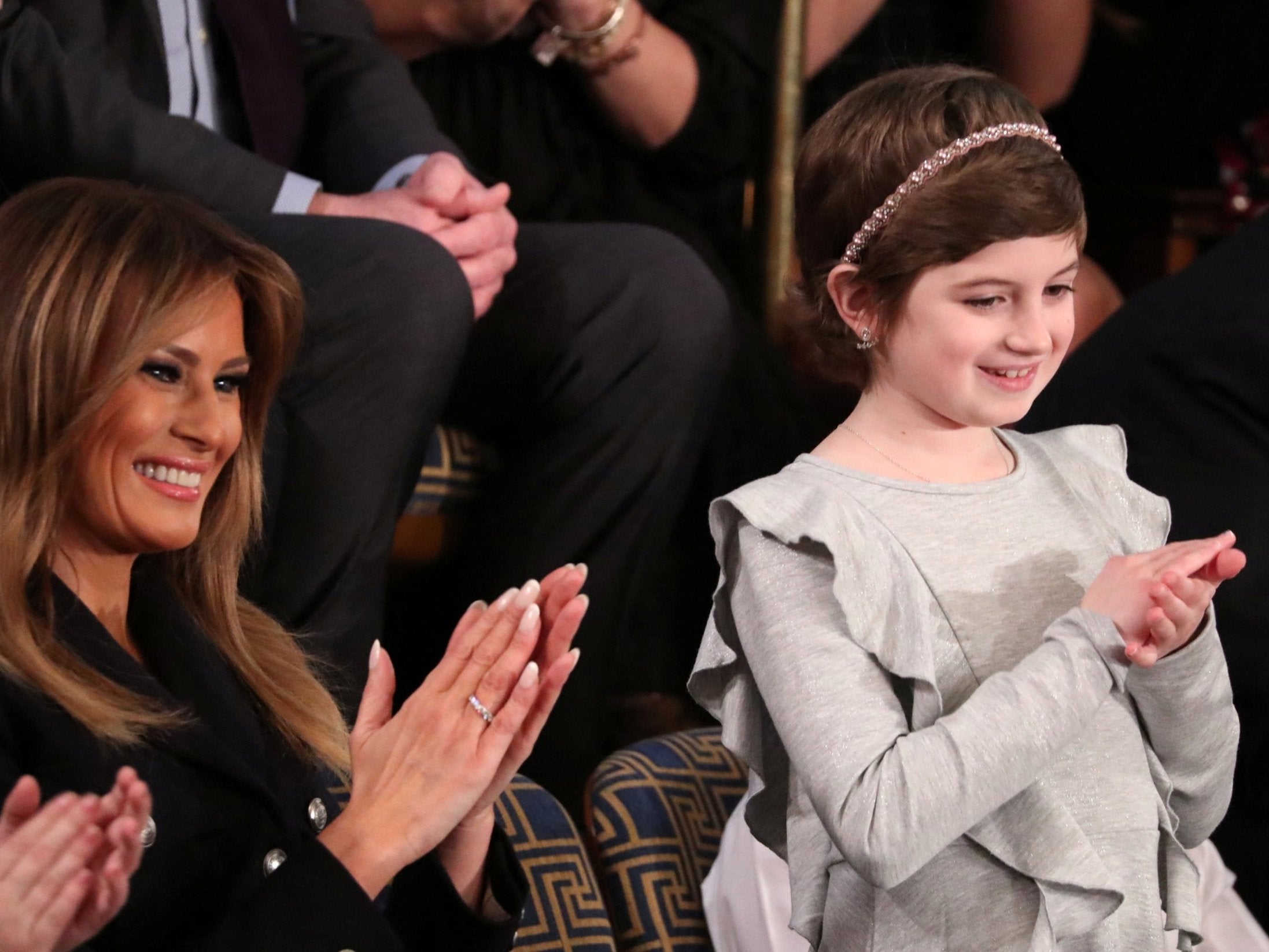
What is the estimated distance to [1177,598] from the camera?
1002 millimetres

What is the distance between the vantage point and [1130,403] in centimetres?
180

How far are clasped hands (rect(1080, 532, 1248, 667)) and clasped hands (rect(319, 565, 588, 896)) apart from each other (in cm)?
32

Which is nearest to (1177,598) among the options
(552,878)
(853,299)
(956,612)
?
(956,612)

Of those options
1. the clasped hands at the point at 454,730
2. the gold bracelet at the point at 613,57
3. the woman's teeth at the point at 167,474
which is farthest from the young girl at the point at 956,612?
the gold bracelet at the point at 613,57

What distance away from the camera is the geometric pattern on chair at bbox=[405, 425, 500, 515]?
1791 mm

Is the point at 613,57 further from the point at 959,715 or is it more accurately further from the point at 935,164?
the point at 959,715

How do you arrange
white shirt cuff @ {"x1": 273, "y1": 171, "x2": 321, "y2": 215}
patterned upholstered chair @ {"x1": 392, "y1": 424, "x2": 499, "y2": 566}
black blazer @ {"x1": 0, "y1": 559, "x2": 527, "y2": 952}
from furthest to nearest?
1. patterned upholstered chair @ {"x1": 392, "y1": 424, "x2": 499, "y2": 566}
2. white shirt cuff @ {"x1": 273, "y1": 171, "x2": 321, "y2": 215}
3. black blazer @ {"x1": 0, "y1": 559, "x2": 527, "y2": 952}

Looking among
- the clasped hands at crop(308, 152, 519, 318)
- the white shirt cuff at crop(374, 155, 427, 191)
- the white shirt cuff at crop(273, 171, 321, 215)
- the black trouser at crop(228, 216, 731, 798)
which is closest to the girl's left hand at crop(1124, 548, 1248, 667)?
the black trouser at crop(228, 216, 731, 798)

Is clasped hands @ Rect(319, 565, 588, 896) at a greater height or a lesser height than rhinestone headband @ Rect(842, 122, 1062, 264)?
lesser

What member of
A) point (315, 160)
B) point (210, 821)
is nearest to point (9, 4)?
point (315, 160)

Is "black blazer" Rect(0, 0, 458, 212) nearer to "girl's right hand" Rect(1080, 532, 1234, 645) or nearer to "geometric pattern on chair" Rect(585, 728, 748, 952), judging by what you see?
"geometric pattern on chair" Rect(585, 728, 748, 952)

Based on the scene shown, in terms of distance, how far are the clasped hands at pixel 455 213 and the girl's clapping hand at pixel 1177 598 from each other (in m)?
0.84

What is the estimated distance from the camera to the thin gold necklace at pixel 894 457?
44.5 inches

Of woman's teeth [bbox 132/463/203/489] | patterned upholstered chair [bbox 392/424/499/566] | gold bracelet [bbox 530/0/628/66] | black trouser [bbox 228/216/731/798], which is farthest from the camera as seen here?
gold bracelet [bbox 530/0/628/66]
